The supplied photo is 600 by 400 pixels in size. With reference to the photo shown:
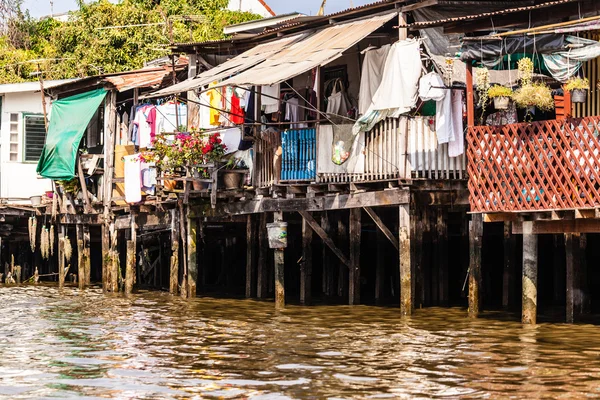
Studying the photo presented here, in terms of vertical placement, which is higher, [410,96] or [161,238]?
[410,96]

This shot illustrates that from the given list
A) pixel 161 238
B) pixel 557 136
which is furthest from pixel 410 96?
pixel 161 238

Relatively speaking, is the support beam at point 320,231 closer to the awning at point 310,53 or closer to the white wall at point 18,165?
the awning at point 310,53

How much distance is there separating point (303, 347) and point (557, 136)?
4.80 m

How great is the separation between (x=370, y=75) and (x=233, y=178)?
13.4ft

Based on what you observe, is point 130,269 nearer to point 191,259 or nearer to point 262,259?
point 191,259

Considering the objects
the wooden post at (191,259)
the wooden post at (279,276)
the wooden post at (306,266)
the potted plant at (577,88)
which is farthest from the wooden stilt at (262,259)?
the potted plant at (577,88)

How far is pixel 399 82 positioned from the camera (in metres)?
18.7

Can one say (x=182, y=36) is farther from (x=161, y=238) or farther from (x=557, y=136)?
(x=557, y=136)

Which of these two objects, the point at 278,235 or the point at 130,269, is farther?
the point at 130,269

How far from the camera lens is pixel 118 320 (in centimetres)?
1941

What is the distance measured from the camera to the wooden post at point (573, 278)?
17.0m

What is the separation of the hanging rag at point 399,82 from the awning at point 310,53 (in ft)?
1.98

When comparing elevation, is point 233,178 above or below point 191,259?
above

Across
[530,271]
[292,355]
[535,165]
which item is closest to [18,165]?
[530,271]
